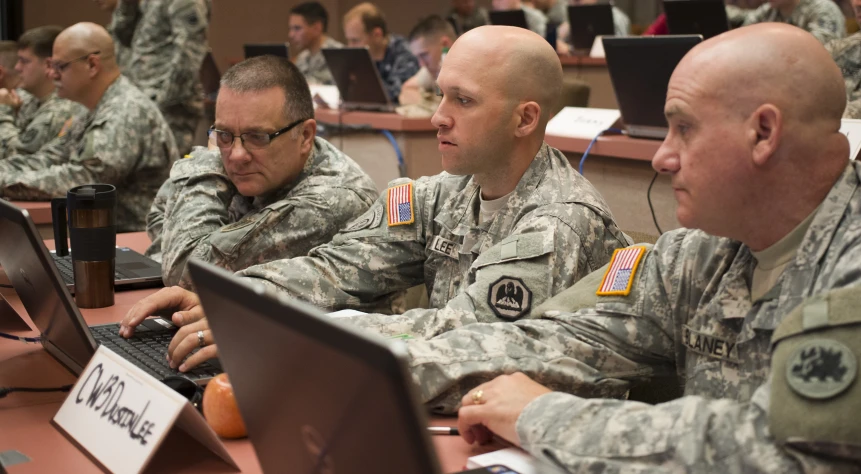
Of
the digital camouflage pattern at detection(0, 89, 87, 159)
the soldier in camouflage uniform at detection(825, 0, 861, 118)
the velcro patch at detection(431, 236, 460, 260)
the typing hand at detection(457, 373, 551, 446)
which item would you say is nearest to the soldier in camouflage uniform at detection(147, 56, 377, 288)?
the velcro patch at detection(431, 236, 460, 260)

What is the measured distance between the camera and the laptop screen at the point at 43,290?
1.36 metres

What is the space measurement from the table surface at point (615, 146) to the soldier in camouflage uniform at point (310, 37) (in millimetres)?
4232

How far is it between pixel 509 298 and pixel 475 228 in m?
0.27

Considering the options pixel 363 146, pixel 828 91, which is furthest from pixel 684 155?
pixel 363 146

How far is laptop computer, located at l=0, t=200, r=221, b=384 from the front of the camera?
137cm

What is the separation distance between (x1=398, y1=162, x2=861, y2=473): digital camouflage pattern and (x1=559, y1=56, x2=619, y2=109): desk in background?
508 cm

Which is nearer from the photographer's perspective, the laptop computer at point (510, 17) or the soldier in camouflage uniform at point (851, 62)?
the soldier in camouflage uniform at point (851, 62)

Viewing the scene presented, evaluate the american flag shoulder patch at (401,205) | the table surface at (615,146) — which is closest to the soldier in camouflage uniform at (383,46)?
the table surface at (615,146)

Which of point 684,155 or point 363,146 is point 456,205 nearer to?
point 684,155

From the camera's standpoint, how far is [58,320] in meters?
1.49

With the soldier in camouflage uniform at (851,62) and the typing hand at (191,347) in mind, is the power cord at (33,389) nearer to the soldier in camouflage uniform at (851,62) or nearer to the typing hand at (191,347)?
the typing hand at (191,347)

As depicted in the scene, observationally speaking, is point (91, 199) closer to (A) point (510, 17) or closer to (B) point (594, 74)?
(B) point (594, 74)

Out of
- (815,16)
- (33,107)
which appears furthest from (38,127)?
(815,16)

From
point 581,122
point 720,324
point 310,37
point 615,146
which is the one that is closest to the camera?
point 720,324
